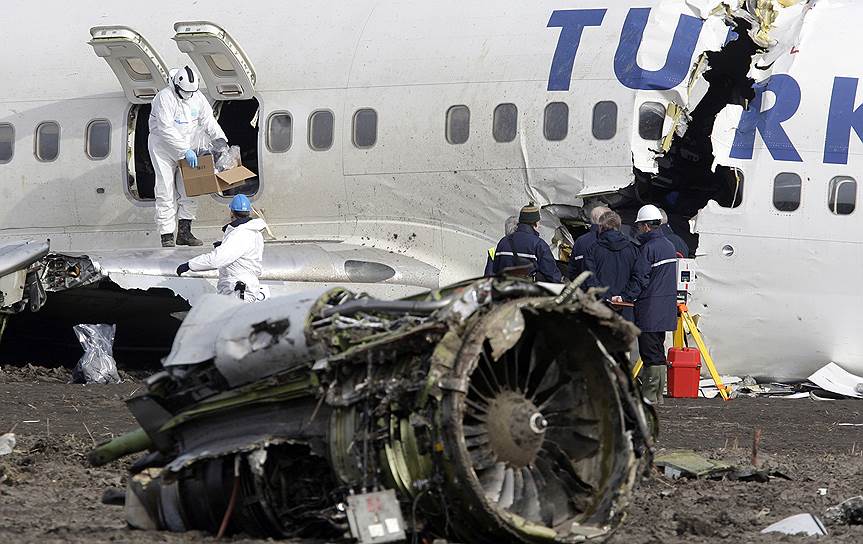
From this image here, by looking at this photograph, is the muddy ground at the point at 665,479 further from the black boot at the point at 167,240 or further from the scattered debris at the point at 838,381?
the black boot at the point at 167,240

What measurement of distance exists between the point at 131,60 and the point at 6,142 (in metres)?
2.13

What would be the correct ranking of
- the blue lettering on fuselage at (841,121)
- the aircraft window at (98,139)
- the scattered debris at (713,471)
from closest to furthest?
the scattered debris at (713,471) → the blue lettering on fuselage at (841,121) → the aircraft window at (98,139)

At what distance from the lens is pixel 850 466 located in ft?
31.1

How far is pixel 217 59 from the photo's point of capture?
Result: 1520 centimetres

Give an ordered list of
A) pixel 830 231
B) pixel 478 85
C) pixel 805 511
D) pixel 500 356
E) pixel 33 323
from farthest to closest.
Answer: pixel 33 323
pixel 478 85
pixel 830 231
pixel 805 511
pixel 500 356

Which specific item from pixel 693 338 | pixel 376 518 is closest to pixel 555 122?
pixel 693 338

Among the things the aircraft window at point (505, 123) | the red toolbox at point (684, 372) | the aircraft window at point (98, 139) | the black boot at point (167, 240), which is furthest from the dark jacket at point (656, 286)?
the aircraft window at point (98, 139)

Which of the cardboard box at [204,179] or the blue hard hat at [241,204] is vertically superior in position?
the cardboard box at [204,179]

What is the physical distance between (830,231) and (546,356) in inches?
313

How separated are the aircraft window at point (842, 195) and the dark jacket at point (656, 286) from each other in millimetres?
1793

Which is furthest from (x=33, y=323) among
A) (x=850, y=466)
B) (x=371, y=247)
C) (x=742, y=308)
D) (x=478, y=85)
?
(x=850, y=466)

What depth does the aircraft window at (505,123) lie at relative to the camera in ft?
47.5

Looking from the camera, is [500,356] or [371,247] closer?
[500,356]

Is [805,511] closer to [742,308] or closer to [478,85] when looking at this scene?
[742,308]
